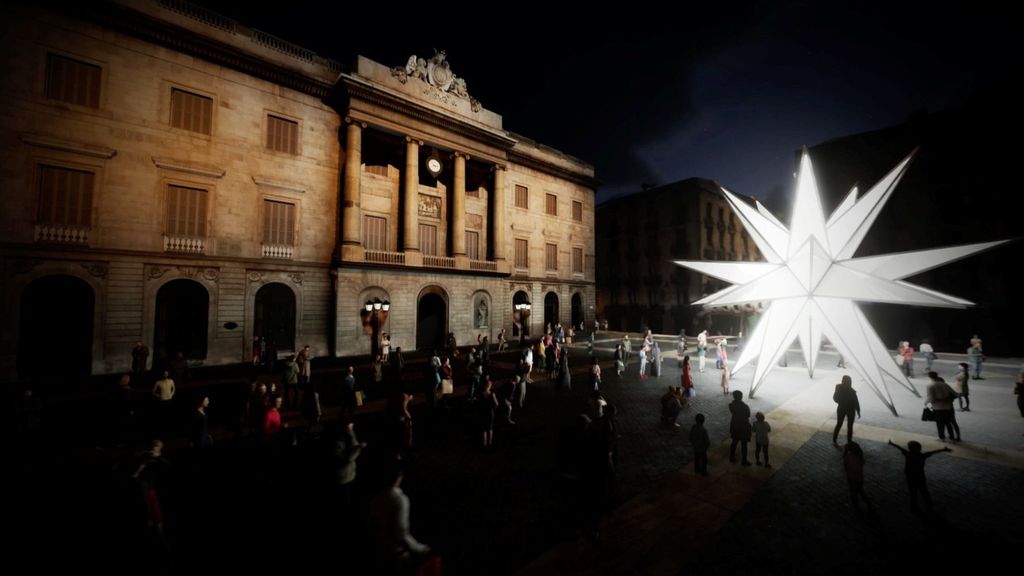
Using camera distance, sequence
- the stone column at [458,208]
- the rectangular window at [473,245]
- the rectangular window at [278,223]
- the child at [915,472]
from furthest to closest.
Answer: the rectangular window at [473,245] < the stone column at [458,208] < the rectangular window at [278,223] < the child at [915,472]

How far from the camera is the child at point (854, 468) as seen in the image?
544 centimetres

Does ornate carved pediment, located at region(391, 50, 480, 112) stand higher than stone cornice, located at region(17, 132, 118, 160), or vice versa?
ornate carved pediment, located at region(391, 50, 480, 112)

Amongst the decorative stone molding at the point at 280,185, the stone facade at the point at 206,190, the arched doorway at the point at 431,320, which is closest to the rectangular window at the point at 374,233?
the stone facade at the point at 206,190

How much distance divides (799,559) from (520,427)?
5964 millimetres

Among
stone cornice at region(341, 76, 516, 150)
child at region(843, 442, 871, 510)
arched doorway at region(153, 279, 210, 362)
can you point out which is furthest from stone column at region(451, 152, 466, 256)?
child at region(843, 442, 871, 510)

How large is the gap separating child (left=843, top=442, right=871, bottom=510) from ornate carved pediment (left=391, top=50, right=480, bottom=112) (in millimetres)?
25776

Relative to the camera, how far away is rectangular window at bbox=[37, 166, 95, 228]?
14.0 meters

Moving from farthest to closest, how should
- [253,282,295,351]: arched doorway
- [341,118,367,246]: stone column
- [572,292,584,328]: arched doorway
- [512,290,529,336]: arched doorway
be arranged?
[572,292,584,328]: arched doorway, [512,290,529,336]: arched doorway, [341,118,367,246]: stone column, [253,282,295,351]: arched doorway

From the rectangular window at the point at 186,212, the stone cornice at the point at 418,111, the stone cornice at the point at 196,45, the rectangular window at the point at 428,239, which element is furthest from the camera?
the rectangular window at the point at 428,239

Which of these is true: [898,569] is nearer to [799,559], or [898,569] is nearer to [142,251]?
[799,559]

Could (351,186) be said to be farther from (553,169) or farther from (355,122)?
(553,169)

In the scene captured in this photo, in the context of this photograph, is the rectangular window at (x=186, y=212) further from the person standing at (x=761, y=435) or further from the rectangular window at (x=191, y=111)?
the person standing at (x=761, y=435)

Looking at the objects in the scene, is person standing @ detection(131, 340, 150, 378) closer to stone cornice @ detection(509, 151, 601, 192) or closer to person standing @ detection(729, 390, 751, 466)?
person standing @ detection(729, 390, 751, 466)

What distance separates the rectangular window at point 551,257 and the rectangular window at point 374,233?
14.5 m
